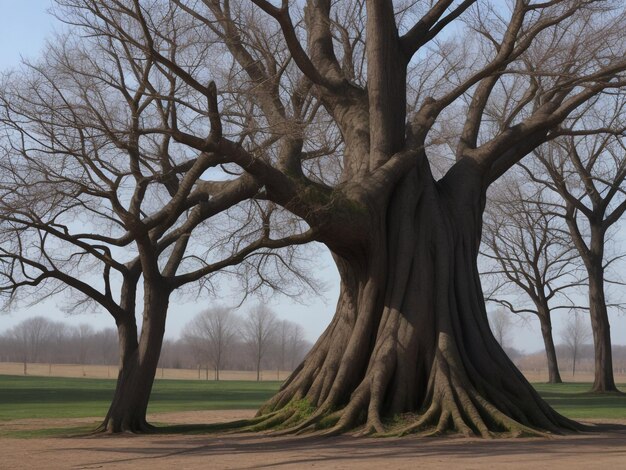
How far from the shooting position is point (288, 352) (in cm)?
14600

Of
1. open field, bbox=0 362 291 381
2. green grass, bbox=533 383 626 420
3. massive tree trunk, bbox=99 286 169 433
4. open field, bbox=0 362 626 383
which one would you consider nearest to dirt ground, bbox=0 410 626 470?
massive tree trunk, bbox=99 286 169 433

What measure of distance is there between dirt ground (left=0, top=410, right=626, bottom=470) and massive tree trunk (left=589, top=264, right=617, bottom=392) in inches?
850

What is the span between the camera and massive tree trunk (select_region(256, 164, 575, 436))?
17.0 m

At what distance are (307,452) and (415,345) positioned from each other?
512 centimetres

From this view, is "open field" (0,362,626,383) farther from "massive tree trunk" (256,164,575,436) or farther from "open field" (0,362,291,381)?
"massive tree trunk" (256,164,575,436)

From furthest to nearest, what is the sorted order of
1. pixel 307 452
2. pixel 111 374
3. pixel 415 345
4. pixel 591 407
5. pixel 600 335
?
pixel 111 374 → pixel 600 335 → pixel 591 407 → pixel 415 345 → pixel 307 452

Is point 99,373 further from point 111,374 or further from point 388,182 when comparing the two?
point 388,182

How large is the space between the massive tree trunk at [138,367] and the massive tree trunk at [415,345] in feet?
8.04

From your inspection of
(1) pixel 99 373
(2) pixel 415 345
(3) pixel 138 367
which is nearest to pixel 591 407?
(2) pixel 415 345

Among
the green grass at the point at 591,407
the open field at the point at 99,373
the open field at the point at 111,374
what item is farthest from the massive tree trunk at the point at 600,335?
the open field at the point at 99,373

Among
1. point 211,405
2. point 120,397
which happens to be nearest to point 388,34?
point 120,397

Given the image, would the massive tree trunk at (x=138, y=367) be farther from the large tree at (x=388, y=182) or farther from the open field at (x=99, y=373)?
the open field at (x=99, y=373)

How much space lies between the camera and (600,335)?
38.9m

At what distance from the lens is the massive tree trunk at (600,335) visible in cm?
3794
